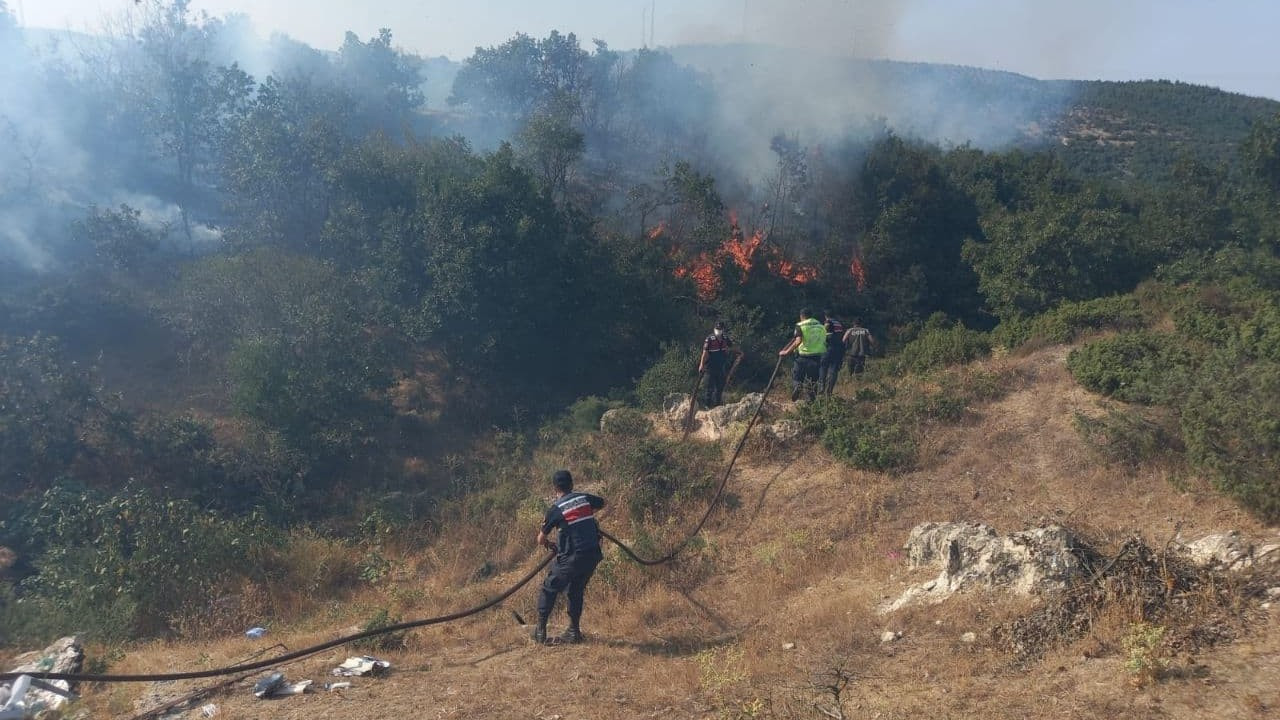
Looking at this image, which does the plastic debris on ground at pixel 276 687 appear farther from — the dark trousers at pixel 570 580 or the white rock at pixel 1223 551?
the white rock at pixel 1223 551

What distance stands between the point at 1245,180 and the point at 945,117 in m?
24.0

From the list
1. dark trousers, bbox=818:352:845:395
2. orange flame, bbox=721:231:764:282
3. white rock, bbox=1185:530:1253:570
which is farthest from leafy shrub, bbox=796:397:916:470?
orange flame, bbox=721:231:764:282

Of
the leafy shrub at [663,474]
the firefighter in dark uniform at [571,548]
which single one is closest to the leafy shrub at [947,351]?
the leafy shrub at [663,474]

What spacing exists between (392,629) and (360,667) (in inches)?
17.4

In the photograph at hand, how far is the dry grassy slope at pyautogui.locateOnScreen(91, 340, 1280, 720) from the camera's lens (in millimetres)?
4688

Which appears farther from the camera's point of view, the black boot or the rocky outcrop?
the rocky outcrop

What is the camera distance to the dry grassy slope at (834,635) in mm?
4688

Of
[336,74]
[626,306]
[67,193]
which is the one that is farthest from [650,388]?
[336,74]

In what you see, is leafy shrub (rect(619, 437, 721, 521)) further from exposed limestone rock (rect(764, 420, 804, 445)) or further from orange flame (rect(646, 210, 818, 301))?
orange flame (rect(646, 210, 818, 301))

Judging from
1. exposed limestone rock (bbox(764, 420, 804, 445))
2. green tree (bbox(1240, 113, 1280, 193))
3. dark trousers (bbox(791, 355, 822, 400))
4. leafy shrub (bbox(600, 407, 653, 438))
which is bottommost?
leafy shrub (bbox(600, 407, 653, 438))

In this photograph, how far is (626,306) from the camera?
61.5 feet

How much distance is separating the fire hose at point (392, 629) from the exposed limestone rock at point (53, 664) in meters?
0.22

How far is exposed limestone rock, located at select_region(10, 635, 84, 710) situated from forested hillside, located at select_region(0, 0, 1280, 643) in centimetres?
67

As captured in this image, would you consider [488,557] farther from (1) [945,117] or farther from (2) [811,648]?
(1) [945,117]
